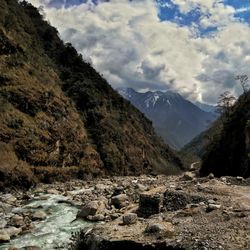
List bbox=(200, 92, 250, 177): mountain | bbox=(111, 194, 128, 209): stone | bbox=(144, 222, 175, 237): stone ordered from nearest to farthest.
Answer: bbox=(144, 222, 175, 237): stone → bbox=(111, 194, 128, 209): stone → bbox=(200, 92, 250, 177): mountain

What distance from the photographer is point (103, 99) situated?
466ft

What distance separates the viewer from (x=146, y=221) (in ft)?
105

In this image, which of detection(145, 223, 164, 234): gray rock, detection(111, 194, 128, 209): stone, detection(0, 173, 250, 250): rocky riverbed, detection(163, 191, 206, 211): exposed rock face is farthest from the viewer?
detection(111, 194, 128, 209): stone

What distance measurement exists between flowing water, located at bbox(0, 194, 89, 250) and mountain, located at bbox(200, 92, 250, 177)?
93.2ft

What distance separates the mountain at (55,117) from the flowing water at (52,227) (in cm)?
1589

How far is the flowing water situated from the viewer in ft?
137

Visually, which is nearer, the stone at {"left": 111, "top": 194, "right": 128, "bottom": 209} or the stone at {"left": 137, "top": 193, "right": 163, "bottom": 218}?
the stone at {"left": 137, "top": 193, "right": 163, "bottom": 218}

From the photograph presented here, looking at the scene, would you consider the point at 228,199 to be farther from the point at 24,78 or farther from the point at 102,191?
the point at 24,78

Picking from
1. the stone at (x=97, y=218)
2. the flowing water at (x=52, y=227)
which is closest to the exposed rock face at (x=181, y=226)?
the flowing water at (x=52, y=227)

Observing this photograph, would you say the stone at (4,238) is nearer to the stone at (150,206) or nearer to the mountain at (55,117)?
the stone at (150,206)

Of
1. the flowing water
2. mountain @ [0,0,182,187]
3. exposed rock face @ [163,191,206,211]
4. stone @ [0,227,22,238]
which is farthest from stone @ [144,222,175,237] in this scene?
mountain @ [0,0,182,187]

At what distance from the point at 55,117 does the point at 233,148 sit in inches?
1519

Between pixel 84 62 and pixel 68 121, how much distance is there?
45541 millimetres

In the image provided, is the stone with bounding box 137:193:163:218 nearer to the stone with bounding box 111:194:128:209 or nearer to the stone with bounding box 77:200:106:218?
the stone with bounding box 77:200:106:218
